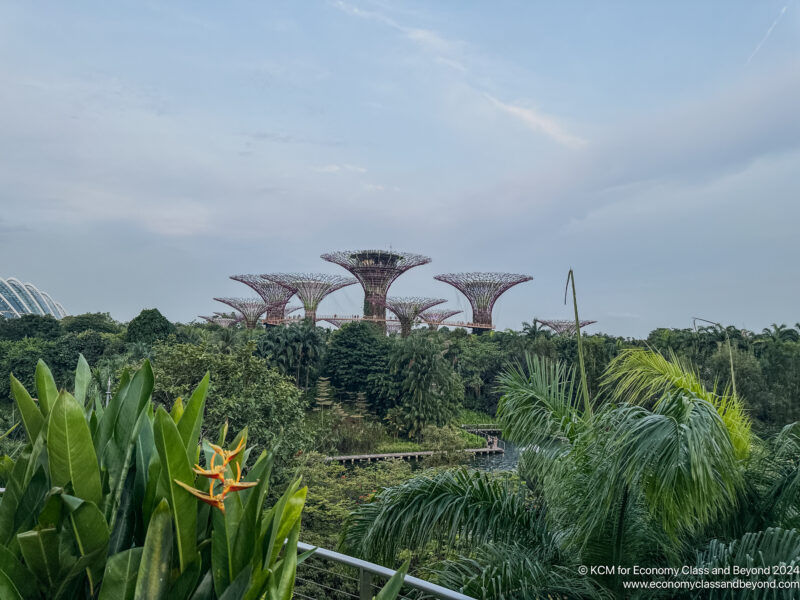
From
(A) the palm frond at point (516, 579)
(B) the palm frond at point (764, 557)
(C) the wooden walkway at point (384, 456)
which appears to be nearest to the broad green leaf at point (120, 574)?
(A) the palm frond at point (516, 579)

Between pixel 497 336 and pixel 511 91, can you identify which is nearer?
pixel 511 91

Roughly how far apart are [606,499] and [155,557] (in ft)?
6.68

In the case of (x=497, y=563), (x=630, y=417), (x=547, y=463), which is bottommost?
(x=497, y=563)

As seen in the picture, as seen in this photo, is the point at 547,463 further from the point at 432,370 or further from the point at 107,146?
the point at 432,370

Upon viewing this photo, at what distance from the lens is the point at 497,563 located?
8.58 feet

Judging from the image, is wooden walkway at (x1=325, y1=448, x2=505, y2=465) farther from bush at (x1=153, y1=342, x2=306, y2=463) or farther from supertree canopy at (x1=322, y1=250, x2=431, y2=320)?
supertree canopy at (x1=322, y1=250, x2=431, y2=320)

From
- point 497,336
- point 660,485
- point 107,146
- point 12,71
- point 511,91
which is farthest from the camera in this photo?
point 497,336

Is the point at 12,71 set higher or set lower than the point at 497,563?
higher

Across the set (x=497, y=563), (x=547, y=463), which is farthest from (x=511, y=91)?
(x=497, y=563)

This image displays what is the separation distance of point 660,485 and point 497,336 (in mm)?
31926

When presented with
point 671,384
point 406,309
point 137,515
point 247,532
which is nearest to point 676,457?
point 671,384

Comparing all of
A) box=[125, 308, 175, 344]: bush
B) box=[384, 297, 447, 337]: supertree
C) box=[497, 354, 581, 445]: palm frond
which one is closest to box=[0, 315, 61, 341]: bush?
box=[125, 308, 175, 344]: bush

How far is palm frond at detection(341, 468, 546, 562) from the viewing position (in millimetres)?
3066

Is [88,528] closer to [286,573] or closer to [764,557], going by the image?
[286,573]
